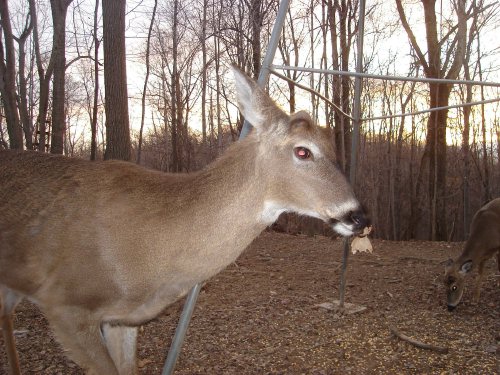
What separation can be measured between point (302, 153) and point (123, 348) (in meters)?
2.41

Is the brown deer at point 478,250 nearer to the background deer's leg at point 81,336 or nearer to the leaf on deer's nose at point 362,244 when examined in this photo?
the leaf on deer's nose at point 362,244

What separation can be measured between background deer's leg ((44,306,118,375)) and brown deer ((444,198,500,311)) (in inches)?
251

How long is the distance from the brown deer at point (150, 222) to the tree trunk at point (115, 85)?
6.03 metres

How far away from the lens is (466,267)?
8.73 meters

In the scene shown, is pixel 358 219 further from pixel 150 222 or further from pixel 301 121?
pixel 150 222

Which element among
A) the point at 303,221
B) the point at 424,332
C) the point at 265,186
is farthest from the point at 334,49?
the point at 265,186

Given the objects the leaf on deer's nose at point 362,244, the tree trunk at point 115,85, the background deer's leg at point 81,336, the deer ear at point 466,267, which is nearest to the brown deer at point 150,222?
the background deer's leg at point 81,336

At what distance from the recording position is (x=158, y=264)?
3549 mm

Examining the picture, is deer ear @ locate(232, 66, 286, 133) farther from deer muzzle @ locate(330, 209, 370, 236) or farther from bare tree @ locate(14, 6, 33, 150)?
bare tree @ locate(14, 6, 33, 150)

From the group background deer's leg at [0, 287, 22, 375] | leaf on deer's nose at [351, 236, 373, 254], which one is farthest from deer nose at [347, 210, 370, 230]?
background deer's leg at [0, 287, 22, 375]

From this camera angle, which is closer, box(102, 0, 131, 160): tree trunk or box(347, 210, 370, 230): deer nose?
box(347, 210, 370, 230): deer nose

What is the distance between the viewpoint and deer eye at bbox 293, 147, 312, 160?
12.1 ft

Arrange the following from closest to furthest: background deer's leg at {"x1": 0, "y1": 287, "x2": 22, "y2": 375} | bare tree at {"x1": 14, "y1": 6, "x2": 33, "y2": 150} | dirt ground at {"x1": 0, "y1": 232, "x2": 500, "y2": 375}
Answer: background deer's leg at {"x1": 0, "y1": 287, "x2": 22, "y2": 375}, dirt ground at {"x1": 0, "y1": 232, "x2": 500, "y2": 375}, bare tree at {"x1": 14, "y1": 6, "x2": 33, "y2": 150}

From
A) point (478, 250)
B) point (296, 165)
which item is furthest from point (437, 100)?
point (296, 165)
